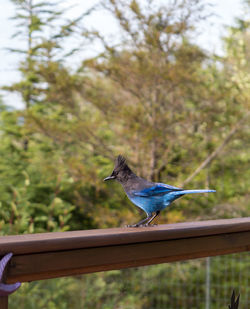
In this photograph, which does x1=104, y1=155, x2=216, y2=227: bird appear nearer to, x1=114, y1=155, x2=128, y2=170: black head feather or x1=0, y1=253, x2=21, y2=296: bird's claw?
x1=114, y1=155, x2=128, y2=170: black head feather

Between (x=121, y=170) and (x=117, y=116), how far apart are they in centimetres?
267

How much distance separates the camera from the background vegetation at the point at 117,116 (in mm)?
3537

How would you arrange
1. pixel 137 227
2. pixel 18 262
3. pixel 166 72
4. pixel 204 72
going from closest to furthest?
1. pixel 18 262
2. pixel 137 227
3. pixel 166 72
4. pixel 204 72

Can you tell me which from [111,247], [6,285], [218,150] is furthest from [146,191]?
[218,150]

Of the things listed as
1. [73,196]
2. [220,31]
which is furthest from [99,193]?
[220,31]

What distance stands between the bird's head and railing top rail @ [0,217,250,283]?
0.50 feet

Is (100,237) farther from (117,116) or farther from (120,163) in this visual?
(117,116)

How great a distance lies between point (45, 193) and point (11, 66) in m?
1.14

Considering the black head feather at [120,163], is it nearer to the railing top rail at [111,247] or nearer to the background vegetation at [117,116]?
the railing top rail at [111,247]

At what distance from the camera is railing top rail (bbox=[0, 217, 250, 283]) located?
0.68m

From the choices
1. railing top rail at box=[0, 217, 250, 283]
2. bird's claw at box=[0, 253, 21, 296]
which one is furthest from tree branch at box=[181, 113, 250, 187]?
bird's claw at box=[0, 253, 21, 296]

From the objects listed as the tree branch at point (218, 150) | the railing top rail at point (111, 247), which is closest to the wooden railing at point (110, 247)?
the railing top rail at point (111, 247)

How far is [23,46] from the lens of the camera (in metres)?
3.65

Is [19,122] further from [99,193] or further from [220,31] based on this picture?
[220,31]
